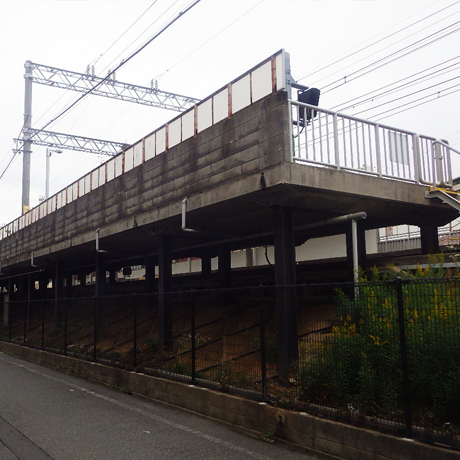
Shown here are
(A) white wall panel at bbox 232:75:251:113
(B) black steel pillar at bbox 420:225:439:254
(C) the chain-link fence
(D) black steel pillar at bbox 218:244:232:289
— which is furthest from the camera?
(D) black steel pillar at bbox 218:244:232:289

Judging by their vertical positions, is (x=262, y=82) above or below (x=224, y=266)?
above

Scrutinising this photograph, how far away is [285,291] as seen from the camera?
8.47 m

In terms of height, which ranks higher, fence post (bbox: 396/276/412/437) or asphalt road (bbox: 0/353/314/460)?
fence post (bbox: 396/276/412/437)

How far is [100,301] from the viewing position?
13453mm

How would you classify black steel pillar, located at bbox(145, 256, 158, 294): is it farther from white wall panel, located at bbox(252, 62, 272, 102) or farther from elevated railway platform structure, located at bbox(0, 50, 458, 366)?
white wall panel, located at bbox(252, 62, 272, 102)

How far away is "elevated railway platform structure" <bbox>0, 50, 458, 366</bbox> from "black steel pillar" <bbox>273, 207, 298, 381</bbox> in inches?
0.8

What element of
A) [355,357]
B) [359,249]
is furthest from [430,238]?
[355,357]

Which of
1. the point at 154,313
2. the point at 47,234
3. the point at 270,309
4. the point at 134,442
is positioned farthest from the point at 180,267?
the point at 134,442

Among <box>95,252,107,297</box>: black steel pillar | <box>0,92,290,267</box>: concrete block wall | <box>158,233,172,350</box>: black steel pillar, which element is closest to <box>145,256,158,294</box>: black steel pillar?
<box>95,252,107,297</box>: black steel pillar

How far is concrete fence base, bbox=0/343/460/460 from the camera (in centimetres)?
523

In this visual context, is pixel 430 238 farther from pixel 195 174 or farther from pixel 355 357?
pixel 355 357

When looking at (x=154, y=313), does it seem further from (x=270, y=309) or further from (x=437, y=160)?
(x=437, y=160)

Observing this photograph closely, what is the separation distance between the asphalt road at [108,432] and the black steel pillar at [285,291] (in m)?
1.43

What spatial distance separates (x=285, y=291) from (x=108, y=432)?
143 inches
